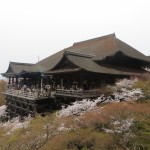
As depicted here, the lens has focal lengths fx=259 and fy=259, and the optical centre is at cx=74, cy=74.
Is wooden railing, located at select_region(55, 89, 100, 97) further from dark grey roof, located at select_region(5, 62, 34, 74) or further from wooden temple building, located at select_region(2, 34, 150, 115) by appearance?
dark grey roof, located at select_region(5, 62, 34, 74)

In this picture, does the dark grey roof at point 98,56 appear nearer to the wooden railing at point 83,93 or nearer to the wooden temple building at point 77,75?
the wooden temple building at point 77,75

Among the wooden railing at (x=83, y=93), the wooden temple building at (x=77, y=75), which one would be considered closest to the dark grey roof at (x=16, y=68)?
the wooden temple building at (x=77, y=75)

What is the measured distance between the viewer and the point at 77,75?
2828cm

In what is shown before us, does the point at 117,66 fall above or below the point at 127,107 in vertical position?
above

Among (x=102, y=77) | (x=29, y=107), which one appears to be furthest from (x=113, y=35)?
(x=29, y=107)

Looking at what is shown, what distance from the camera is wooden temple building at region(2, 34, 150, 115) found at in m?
27.7

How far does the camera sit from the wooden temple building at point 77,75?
90.9 feet

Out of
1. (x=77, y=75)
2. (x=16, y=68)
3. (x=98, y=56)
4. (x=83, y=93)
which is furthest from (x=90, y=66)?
(x=16, y=68)

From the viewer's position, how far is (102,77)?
98.0 feet

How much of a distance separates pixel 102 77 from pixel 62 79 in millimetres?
5056

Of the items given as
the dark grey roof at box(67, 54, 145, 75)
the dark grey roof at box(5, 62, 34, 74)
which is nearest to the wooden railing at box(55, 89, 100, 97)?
the dark grey roof at box(67, 54, 145, 75)

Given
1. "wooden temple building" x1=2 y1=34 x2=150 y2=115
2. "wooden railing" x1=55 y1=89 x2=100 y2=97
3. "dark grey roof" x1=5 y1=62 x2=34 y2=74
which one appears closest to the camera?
"wooden railing" x1=55 y1=89 x2=100 y2=97

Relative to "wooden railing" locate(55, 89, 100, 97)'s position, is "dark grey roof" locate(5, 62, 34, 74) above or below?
above

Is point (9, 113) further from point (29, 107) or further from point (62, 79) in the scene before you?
point (62, 79)
